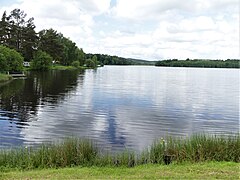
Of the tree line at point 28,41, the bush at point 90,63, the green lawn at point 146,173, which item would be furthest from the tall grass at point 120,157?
the bush at point 90,63

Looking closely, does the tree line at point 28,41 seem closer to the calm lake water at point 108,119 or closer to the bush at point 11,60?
the bush at point 11,60

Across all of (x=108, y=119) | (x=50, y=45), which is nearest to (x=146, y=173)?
(x=108, y=119)

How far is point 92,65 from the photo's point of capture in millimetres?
149500

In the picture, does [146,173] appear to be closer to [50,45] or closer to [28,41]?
[28,41]

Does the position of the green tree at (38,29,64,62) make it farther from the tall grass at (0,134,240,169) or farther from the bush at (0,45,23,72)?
the tall grass at (0,134,240,169)

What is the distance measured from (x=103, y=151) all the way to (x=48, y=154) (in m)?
4.11

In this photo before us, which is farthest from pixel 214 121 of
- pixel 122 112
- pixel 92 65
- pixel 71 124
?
pixel 92 65

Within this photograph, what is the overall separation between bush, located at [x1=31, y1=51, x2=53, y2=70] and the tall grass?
80.2 metres

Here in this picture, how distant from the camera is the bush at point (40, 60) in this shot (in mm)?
87119

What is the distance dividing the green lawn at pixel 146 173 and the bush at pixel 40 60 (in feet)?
269

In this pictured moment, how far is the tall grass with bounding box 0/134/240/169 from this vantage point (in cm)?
964

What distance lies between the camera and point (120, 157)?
10.3 meters

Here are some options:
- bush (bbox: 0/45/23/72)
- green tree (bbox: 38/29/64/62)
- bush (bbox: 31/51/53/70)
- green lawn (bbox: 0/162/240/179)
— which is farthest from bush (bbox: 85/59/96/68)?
green lawn (bbox: 0/162/240/179)

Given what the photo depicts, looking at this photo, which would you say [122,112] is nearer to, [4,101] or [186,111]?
[186,111]
